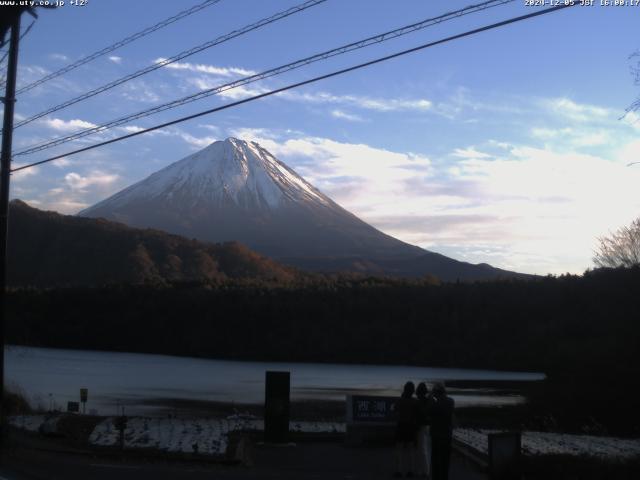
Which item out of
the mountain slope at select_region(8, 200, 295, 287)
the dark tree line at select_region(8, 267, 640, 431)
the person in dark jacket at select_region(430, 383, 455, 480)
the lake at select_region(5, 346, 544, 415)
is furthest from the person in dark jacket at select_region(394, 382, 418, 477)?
the mountain slope at select_region(8, 200, 295, 287)

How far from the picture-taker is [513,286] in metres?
102

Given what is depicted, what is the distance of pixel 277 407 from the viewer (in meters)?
16.5

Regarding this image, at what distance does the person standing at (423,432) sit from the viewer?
12180 millimetres

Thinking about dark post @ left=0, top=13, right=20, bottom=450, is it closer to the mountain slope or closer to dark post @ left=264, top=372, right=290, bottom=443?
dark post @ left=264, top=372, right=290, bottom=443

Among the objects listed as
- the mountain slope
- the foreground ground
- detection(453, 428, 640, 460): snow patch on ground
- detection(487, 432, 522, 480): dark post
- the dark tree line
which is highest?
the mountain slope

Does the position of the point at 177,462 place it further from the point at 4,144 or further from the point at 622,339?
the point at 622,339

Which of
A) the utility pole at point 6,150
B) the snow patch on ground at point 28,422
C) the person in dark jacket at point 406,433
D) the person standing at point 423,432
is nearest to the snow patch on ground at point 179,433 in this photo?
the snow patch on ground at point 28,422

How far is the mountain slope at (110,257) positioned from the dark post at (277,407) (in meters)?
119

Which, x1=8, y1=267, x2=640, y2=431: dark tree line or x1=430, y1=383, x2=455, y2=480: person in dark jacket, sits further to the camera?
x1=8, y1=267, x2=640, y2=431: dark tree line

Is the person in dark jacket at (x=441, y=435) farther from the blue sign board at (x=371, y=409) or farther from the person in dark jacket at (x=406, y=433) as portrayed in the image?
the blue sign board at (x=371, y=409)

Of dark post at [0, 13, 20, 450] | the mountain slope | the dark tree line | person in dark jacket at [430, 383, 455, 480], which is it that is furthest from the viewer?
the mountain slope

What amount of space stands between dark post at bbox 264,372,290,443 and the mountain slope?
119m

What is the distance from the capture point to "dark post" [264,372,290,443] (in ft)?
54.0

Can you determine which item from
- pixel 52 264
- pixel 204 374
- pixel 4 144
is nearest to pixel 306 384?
pixel 204 374
